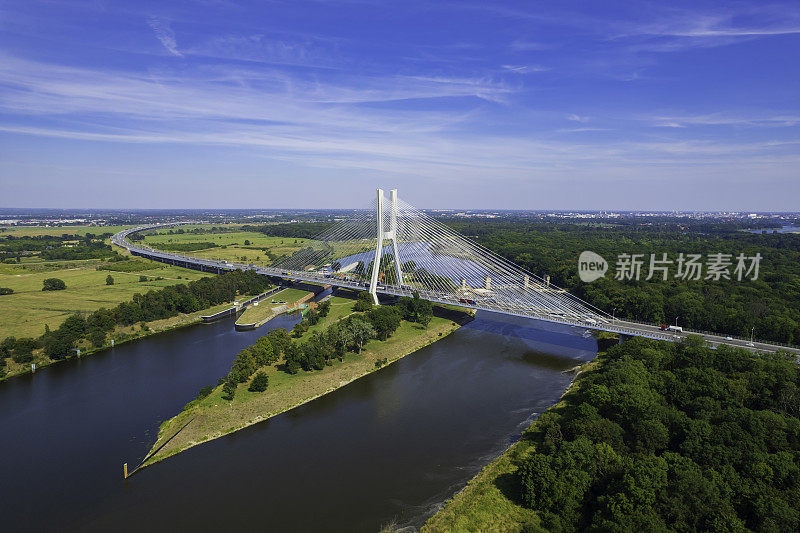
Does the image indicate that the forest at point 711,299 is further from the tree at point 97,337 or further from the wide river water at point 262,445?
the tree at point 97,337

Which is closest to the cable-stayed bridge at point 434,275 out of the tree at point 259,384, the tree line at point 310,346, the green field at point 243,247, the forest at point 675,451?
the tree line at point 310,346

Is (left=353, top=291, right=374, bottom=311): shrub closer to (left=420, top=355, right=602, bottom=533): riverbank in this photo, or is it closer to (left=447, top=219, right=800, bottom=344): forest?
(left=447, top=219, right=800, bottom=344): forest

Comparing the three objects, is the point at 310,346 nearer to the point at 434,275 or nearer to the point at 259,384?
the point at 259,384

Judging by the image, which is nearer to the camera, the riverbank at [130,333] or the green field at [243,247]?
the riverbank at [130,333]

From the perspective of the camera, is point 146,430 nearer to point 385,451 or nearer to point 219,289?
point 385,451

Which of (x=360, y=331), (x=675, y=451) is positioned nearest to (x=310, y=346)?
(x=360, y=331)

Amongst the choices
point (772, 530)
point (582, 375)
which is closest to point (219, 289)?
point (582, 375)
